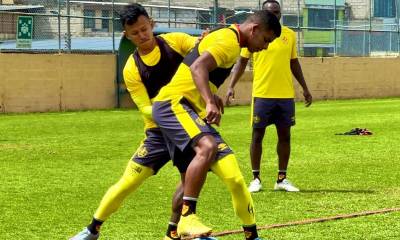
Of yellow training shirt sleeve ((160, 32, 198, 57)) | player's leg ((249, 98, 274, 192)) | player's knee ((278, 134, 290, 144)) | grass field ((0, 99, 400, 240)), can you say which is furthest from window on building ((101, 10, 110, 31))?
yellow training shirt sleeve ((160, 32, 198, 57))

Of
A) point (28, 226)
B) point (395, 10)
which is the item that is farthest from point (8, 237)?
point (395, 10)

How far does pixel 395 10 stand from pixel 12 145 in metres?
27.3

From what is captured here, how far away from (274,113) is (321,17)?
26.9 meters

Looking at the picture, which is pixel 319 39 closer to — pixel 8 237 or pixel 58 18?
A: pixel 58 18

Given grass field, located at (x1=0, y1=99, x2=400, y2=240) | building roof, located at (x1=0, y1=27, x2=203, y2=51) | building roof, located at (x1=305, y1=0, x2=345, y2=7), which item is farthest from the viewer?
building roof, located at (x1=305, y1=0, x2=345, y2=7)

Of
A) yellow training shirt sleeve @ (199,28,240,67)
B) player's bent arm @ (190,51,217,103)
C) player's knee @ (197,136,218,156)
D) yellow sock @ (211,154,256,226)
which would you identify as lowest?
yellow sock @ (211,154,256,226)

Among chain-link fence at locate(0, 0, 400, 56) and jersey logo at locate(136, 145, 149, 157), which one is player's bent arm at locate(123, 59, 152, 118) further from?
chain-link fence at locate(0, 0, 400, 56)

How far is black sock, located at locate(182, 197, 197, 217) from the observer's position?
18.9 feet

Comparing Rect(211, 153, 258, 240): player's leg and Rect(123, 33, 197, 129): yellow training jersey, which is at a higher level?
Rect(123, 33, 197, 129): yellow training jersey

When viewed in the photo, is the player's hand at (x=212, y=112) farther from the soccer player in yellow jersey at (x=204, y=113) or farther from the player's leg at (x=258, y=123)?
the player's leg at (x=258, y=123)

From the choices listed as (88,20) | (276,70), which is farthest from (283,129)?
(88,20)

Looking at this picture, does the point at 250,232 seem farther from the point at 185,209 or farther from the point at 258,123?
the point at 258,123

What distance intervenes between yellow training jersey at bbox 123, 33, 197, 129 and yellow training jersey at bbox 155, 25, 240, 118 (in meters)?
0.31

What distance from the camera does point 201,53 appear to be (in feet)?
19.6
